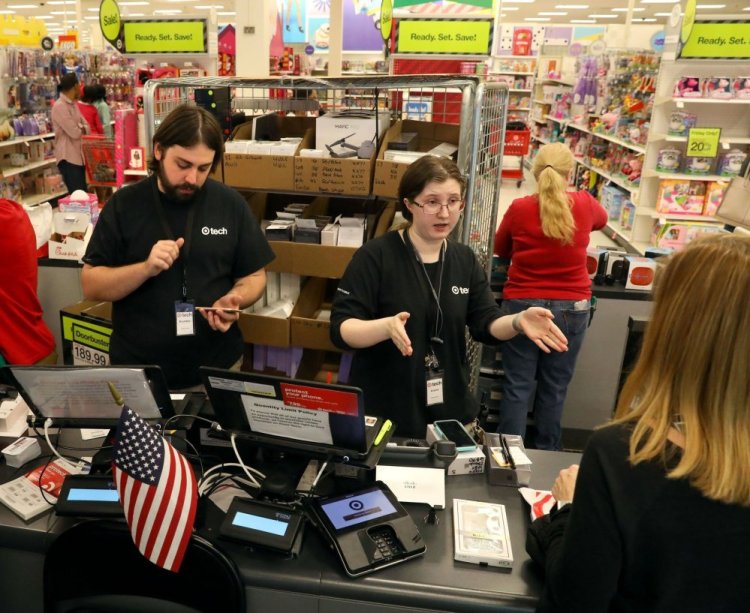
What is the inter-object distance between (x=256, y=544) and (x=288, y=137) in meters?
2.59

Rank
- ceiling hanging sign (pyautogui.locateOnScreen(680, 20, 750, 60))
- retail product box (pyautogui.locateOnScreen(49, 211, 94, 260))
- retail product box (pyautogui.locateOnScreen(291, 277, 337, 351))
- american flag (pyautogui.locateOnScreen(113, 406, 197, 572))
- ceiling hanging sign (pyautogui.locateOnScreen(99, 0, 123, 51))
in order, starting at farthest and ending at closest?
ceiling hanging sign (pyautogui.locateOnScreen(99, 0, 123, 51))
ceiling hanging sign (pyautogui.locateOnScreen(680, 20, 750, 60))
retail product box (pyautogui.locateOnScreen(49, 211, 94, 260))
retail product box (pyautogui.locateOnScreen(291, 277, 337, 351))
american flag (pyautogui.locateOnScreen(113, 406, 197, 572))

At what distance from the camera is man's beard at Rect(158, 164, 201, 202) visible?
2.24 meters

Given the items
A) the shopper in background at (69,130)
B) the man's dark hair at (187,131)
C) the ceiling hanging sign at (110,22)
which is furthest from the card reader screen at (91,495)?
the shopper in background at (69,130)

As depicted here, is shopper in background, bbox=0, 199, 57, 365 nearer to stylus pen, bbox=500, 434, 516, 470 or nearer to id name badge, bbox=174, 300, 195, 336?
id name badge, bbox=174, 300, 195, 336

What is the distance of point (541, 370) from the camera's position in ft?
10.9

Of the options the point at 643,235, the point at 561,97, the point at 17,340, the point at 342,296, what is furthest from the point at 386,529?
the point at 561,97

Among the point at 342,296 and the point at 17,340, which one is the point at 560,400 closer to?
the point at 342,296

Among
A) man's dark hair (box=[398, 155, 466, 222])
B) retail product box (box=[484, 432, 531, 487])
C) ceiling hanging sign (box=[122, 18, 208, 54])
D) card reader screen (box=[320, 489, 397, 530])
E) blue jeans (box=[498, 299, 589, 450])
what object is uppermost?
ceiling hanging sign (box=[122, 18, 208, 54])

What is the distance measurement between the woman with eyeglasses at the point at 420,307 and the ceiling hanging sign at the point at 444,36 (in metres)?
2.82

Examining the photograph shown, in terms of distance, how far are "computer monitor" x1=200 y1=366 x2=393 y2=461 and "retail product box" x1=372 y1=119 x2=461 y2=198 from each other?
62.1 inches

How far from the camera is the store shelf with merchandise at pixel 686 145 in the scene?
5684 millimetres

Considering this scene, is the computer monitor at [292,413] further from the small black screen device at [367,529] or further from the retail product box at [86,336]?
the retail product box at [86,336]

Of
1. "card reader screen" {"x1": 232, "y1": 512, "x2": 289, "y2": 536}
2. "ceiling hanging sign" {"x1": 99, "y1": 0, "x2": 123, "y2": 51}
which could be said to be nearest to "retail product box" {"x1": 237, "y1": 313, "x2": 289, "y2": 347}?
"card reader screen" {"x1": 232, "y1": 512, "x2": 289, "y2": 536}

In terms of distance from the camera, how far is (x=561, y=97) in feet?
39.6
